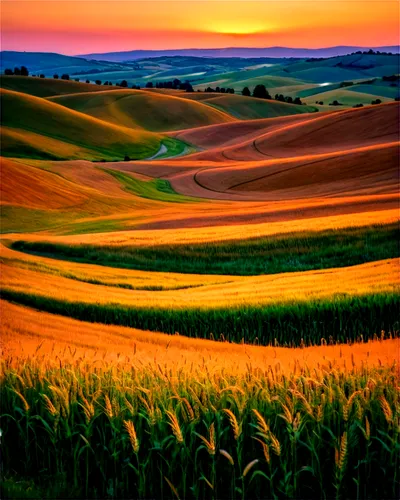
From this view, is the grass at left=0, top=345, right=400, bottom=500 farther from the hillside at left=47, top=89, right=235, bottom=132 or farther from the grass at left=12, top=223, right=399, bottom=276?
the hillside at left=47, top=89, right=235, bottom=132

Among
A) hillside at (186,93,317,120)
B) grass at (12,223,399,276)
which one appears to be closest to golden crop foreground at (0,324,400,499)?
grass at (12,223,399,276)

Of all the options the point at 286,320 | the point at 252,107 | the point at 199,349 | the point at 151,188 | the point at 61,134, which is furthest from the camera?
the point at 252,107

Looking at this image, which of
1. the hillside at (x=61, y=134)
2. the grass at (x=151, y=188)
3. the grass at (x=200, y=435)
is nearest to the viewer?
the grass at (x=200, y=435)

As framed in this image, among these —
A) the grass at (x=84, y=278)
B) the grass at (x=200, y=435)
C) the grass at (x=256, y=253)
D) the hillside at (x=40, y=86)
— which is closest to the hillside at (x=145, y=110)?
the hillside at (x=40, y=86)

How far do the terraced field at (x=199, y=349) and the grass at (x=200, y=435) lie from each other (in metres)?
0.03

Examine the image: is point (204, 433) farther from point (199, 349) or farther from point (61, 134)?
point (61, 134)

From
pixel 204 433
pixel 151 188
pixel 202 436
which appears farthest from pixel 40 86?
pixel 202 436

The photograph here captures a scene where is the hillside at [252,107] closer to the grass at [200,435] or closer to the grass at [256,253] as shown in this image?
the grass at [256,253]

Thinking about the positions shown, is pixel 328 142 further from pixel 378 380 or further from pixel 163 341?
pixel 378 380

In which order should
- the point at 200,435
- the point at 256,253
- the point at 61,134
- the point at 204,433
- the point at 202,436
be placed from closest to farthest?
the point at 200,435, the point at 202,436, the point at 204,433, the point at 256,253, the point at 61,134

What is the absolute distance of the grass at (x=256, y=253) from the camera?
79.4 feet

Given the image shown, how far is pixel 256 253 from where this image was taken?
26.2 m

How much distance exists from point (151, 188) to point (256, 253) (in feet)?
123

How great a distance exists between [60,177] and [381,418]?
51752 millimetres
